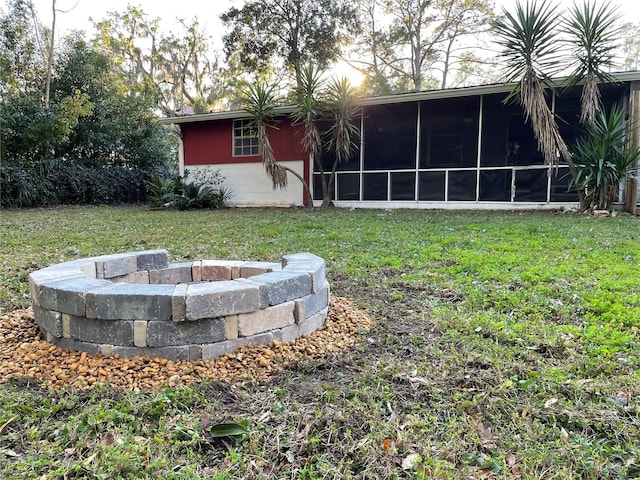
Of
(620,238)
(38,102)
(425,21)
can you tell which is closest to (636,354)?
(620,238)

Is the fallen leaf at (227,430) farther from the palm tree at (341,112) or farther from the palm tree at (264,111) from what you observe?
the palm tree at (264,111)

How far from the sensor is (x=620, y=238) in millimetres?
4617

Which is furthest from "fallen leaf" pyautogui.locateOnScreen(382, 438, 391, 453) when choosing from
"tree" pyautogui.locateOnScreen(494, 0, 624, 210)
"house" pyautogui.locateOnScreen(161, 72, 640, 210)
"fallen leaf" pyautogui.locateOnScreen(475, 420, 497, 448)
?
"house" pyautogui.locateOnScreen(161, 72, 640, 210)

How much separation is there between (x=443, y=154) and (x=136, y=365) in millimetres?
8674

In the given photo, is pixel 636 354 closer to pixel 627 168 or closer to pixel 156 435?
pixel 156 435

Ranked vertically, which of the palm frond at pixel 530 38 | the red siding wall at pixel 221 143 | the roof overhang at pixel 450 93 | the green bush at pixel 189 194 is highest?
the palm frond at pixel 530 38

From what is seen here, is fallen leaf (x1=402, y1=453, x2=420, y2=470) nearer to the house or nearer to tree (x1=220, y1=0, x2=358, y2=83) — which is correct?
the house

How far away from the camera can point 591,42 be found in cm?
683

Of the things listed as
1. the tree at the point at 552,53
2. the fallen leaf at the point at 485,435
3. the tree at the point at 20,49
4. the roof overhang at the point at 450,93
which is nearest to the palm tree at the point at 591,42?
the tree at the point at 552,53

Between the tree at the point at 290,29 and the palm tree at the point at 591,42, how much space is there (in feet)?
34.2

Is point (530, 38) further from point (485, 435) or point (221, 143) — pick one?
point (221, 143)

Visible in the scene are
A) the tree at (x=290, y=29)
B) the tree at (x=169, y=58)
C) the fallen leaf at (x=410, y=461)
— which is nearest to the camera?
the fallen leaf at (x=410, y=461)

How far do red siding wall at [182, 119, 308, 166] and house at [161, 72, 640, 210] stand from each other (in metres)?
0.04

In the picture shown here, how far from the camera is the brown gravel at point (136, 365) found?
5.79 feet
